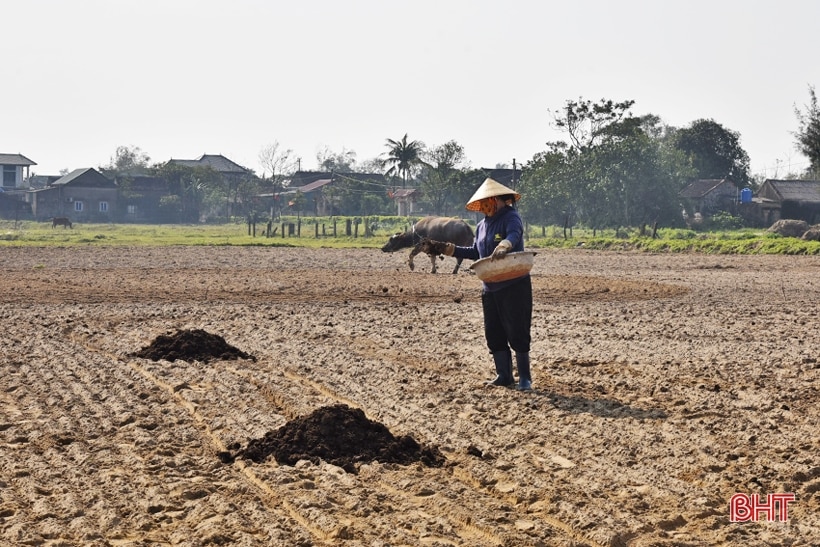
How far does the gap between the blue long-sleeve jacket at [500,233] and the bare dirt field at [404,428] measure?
125 cm

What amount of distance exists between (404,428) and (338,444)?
3.32 feet

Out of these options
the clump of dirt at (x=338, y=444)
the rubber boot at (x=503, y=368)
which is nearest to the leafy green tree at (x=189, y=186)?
the rubber boot at (x=503, y=368)

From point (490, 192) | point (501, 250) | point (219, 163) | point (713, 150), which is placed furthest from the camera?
point (219, 163)

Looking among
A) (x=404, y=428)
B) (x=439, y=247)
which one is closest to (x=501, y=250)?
(x=439, y=247)

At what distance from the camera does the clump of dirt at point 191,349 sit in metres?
12.1

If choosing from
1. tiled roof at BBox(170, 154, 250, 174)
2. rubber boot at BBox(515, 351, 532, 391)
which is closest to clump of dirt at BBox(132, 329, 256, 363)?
rubber boot at BBox(515, 351, 532, 391)

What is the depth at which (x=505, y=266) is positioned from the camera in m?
10.0

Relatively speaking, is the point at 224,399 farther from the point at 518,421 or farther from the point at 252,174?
the point at 252,174

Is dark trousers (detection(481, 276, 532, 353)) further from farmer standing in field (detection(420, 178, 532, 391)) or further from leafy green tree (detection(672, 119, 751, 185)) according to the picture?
leafy green tree (detection(672, 119, 751, 185))

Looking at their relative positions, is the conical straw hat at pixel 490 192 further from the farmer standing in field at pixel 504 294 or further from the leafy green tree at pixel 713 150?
the leafy green tree at pixel 713 150

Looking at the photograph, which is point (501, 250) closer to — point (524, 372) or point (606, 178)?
point (524, 372)

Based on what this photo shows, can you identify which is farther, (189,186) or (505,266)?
(189,186)

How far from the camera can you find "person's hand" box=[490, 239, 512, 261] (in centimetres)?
990

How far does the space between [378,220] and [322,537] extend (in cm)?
6919
